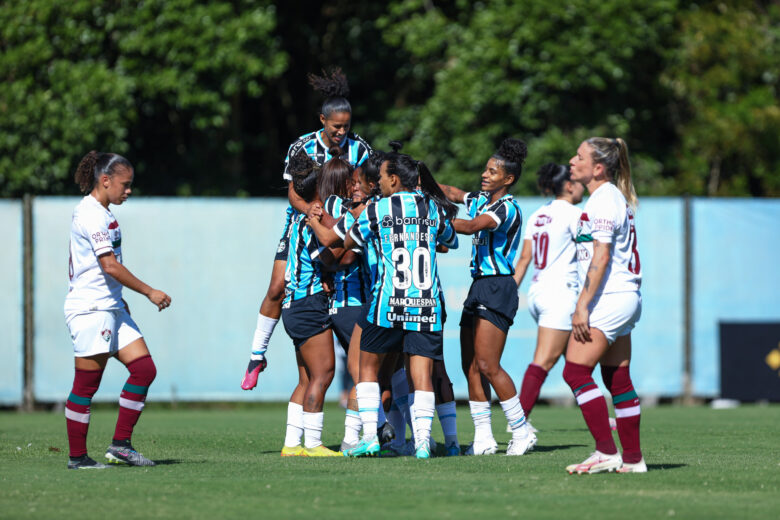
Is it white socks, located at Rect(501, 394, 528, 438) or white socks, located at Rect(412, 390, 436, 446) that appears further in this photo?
white socks, located at Rect(501, 394, 528, 438)

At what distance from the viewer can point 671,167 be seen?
22125mm

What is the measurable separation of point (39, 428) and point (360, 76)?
39.0ft

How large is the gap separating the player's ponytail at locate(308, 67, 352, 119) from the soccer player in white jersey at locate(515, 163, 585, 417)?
1.98 meters

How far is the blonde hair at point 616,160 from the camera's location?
22.6ft

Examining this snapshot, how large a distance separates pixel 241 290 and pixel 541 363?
7.17m

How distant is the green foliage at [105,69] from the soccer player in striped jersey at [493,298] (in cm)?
1059

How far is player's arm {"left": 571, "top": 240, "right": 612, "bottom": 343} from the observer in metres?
6.53

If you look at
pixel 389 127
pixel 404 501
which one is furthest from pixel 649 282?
pixel 404 501

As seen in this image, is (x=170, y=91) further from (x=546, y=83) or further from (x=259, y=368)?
(x=259, y=368)

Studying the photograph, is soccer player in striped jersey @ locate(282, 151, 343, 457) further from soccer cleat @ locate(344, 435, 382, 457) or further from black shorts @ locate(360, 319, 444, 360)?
black shorts @ locate(360, 319, 444, 360)

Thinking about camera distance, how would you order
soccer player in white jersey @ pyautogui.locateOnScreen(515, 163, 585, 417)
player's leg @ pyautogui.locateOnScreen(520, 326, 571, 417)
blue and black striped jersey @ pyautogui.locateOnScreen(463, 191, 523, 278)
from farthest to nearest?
soccer player in white jersey @ pyautogui.locateOnScreen(515, 163, 585, 417)
player's leg @ pyautogui.locateOnScreen(520, 326, 571, 417)
blue and black striped jersey @ pyautogui.locateOnScreen(463, 191, 523, 278)

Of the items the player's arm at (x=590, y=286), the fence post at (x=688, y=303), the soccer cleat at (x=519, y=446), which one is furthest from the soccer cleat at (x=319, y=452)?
the fence post at (x=688, y=303)

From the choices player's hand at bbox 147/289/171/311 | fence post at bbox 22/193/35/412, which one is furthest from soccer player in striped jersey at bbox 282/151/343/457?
fence post at bbox 22/193/35/412

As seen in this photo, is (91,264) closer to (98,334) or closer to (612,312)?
(98,334)
